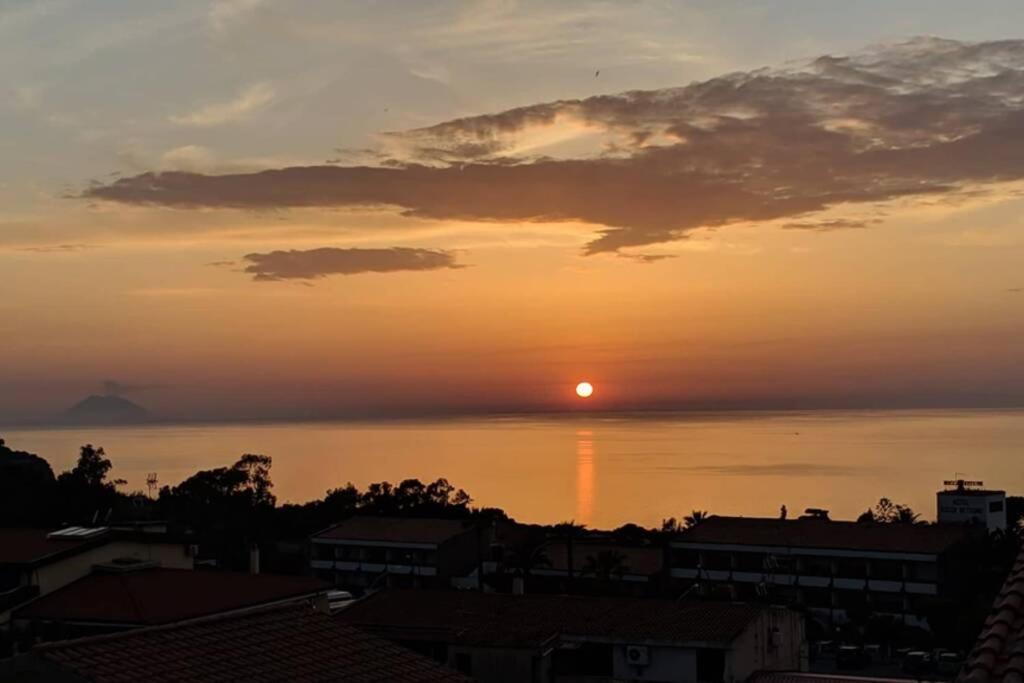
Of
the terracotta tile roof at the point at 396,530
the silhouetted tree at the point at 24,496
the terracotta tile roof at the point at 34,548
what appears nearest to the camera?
the terracotta tile roof at the point at 34,548

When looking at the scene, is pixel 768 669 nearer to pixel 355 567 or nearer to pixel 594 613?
pixel 594 613

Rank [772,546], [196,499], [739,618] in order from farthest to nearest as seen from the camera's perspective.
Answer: [196,499] < [772,546] < [739,618]

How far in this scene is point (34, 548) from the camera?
34719mm

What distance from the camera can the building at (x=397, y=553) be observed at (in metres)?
65.9

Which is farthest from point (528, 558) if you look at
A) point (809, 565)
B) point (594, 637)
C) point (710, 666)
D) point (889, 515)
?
point (889, 515)

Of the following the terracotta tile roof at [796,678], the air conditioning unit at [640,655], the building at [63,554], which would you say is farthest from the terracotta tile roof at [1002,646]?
the building at [63,554]

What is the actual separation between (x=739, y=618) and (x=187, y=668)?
856 inches

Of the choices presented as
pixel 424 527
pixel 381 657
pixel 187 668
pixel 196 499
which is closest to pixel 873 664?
pixel 424 527

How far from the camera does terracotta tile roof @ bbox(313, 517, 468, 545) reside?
6681cm

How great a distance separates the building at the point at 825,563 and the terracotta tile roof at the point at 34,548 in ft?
105

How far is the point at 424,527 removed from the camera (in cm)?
6881

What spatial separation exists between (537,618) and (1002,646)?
91.7ft

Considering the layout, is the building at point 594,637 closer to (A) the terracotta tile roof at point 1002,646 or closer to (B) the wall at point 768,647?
(B) the wall at point 768,647

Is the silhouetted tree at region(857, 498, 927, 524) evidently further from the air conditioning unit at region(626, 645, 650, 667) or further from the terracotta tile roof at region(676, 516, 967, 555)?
the air conditioning unit at region(626, 645, 650, 667)
